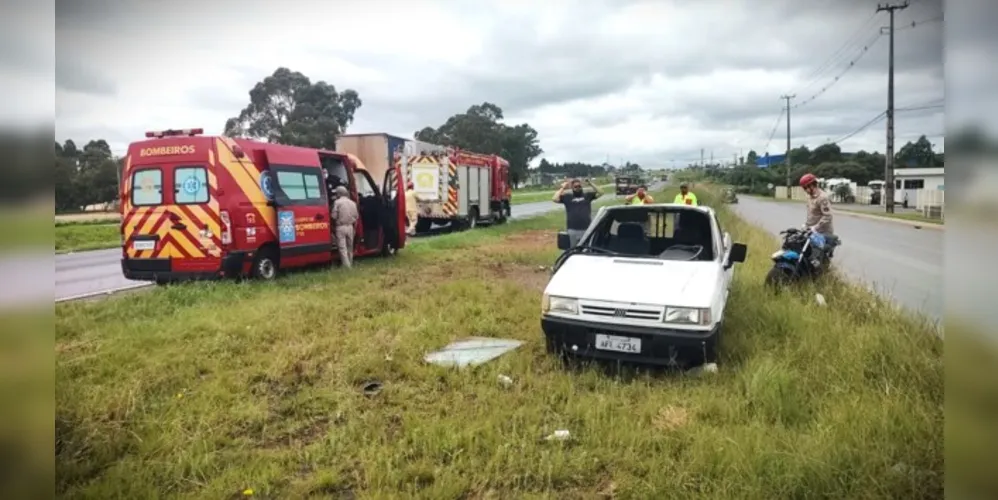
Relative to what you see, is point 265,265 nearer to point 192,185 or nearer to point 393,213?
point 192,185

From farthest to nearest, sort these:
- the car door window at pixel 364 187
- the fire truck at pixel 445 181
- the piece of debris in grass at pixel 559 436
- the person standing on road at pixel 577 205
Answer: the fire truck at pixel 445 181 → the car door window at pixel 364 187 → the person standing on road at pixel 577 205 → the piece of debris in grass at pixel 559 436

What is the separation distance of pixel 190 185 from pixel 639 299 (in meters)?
6.05

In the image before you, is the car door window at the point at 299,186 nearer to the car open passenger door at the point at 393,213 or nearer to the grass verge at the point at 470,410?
the car open passenger door at the point at 393,213

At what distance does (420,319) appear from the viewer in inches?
252

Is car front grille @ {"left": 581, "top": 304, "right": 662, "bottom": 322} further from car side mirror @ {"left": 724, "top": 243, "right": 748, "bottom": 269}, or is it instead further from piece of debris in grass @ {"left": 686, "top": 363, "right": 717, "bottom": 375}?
car side mirror @ {"left": 724, "top": 243, "right": 748, "bottom": 269}

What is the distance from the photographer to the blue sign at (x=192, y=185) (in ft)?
24.8

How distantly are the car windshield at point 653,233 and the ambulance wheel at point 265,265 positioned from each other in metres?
4.94

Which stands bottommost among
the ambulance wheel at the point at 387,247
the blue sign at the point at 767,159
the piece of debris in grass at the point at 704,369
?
the piece of debris in grass at the point at 704,369

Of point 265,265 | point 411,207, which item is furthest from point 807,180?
point 411,207

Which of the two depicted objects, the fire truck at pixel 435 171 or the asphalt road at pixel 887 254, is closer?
the asphalt road at pixel 887 254

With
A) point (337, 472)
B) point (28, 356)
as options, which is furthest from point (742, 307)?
point (28, 356)

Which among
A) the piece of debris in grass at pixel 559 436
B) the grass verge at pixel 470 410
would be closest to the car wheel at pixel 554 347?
the grass verge at pixel 470 410

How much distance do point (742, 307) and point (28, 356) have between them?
20.3 ft

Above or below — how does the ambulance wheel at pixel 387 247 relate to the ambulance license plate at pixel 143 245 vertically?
below
